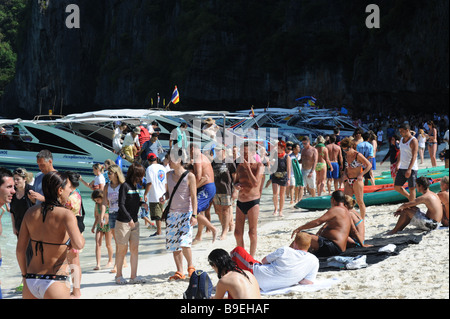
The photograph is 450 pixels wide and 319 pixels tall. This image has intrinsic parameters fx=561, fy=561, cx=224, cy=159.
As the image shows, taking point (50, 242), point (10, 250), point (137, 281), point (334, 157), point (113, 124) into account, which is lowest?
point (10, 250)

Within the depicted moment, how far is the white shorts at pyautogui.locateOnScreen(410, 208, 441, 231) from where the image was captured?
7977 mm

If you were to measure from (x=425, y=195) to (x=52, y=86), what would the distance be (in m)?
72.2

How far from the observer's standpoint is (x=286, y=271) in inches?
249

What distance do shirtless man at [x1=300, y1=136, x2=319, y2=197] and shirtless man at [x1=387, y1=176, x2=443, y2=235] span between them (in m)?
4.12

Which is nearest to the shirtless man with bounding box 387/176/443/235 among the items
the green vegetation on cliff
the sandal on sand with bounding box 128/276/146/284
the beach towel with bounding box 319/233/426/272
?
the beach towel with bounding box 319/233/426/272

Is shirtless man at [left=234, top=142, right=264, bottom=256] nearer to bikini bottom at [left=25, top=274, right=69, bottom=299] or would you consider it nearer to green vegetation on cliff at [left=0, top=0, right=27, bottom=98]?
bikini bottom at [left=25, top=274, right=69, bottom=299]

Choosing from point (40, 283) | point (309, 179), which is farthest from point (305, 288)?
point (309, 179)

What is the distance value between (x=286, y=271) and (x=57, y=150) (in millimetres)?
13472

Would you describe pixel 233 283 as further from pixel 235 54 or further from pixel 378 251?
pixel 235 54

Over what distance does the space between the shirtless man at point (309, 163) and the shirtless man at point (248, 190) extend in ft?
16.4

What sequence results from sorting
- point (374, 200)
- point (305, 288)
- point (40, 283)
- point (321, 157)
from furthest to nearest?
point (321, 157), point (374, 200), point (305, 288), point (40, 283)

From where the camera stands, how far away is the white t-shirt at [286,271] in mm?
6324

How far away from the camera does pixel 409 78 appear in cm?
3534
